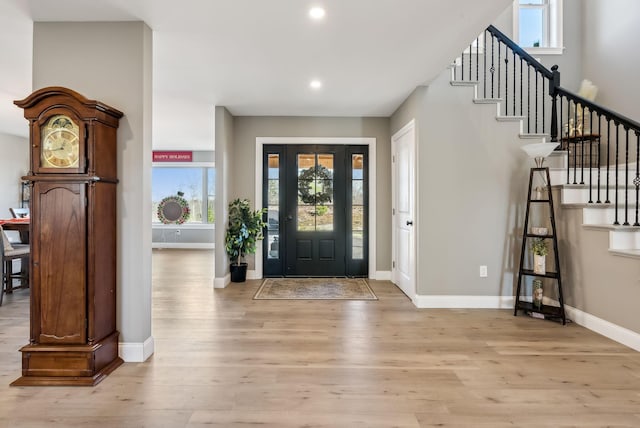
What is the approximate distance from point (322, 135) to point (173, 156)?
17.8 feet

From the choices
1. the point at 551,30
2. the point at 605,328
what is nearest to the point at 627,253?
the point at 605,328

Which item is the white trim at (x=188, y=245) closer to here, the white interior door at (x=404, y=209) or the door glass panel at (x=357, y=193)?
the door glass panel at (x=357, y=193)

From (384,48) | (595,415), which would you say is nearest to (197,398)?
(595,415)

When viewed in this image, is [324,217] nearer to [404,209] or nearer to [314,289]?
[314,289]

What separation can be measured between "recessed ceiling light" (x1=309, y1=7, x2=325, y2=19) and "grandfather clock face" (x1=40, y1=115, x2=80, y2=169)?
1.75 m

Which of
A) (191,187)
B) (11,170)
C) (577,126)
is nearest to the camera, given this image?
(577,126)

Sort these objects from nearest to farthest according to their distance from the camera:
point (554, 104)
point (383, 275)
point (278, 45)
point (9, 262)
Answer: point (278, 45), point (554, 104), point (9, 262), point (383, 275)

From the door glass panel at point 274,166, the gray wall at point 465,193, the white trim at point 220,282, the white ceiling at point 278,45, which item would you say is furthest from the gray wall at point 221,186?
the gray wall at point 465,193

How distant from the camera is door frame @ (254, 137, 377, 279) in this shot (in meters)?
5.60

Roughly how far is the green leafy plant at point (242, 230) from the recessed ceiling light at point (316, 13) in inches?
125

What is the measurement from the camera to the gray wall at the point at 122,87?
263cm

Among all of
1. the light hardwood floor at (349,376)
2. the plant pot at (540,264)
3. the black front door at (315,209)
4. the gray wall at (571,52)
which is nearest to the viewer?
the light hardwood floor at (349,376)

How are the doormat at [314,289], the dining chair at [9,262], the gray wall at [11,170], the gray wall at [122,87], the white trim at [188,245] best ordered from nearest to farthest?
1. the gray wall at [122,87]
2. the dining chair at [9,262]
3. the doormat at [314,289]
4. the gray wall at [11,170]
5. the white trim at [188,245]

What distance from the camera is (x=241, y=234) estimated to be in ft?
17.0
